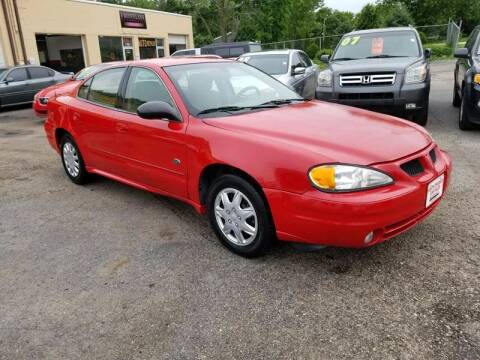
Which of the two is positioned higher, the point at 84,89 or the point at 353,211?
the point at 84,89

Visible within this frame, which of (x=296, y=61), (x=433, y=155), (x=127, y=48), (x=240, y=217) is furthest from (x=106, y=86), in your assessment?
(x=127, y=48)

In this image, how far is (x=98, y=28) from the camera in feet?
78.4

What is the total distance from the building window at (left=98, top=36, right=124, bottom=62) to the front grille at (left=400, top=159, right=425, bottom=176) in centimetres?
2422

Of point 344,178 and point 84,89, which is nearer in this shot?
point 344,178

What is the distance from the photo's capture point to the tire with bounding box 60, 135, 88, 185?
5.27m

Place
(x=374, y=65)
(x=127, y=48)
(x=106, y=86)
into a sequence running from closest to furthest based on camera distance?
1. (x=106, y=86)
2. (x=374, y=65)
3. (x=127, y=48)

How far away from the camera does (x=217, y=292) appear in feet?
9.78

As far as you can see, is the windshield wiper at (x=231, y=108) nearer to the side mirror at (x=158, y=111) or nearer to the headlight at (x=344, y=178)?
the side mirror at (x=158, y=111)

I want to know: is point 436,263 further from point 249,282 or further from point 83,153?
point 83,153

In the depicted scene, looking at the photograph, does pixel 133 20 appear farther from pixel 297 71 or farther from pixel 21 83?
pixel 297 71

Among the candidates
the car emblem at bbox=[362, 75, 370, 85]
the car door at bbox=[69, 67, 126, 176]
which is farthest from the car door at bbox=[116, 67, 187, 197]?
the car emblem at bbox=[362, 75, 370, 85]

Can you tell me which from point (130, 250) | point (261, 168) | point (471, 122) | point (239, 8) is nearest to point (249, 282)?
point (261, 168)

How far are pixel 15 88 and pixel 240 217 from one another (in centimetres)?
1328

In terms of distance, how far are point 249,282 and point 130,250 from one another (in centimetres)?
118
